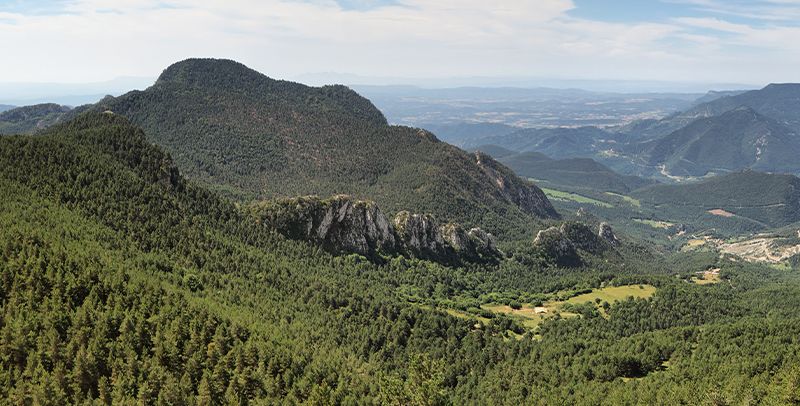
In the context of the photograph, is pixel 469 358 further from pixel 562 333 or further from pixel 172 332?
pixel 172 332

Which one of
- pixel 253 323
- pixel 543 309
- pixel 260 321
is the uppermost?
pixel 253 323

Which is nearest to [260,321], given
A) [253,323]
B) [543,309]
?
[253,323]

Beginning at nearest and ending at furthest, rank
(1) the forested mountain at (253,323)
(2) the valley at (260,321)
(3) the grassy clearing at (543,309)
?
1. (1) the forested mountain at (253,323)
2. (2) the valley at (260,321)
3. (3) the grassy clearing at (543,309)

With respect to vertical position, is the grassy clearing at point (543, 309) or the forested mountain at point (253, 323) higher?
the forested mountain at point (253, 323)

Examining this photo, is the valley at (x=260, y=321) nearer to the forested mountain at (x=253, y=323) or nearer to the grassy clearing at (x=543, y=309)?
the forested mountain at (x=253, y=323)

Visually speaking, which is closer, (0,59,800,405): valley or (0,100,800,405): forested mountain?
(0,100,800,405): forested mountain

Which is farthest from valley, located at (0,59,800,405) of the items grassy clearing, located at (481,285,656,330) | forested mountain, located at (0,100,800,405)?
grassy clearing, located at (481,285,656,330)

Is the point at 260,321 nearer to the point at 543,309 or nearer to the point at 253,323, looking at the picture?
the point at 253,323

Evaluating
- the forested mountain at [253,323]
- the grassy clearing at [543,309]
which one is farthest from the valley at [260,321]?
the grassy clearing at [543,309]

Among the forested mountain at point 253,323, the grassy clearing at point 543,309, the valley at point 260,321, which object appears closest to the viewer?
the forested mountain at point 253,323

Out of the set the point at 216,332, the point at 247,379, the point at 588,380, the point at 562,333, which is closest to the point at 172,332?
the point at 216,332

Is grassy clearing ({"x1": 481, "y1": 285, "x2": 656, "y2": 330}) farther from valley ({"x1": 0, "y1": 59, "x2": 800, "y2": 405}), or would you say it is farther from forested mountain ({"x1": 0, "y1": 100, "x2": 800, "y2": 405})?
forested mountain ({"x1": 0, "y1": 100, "x2": 800, "y2": 405})
